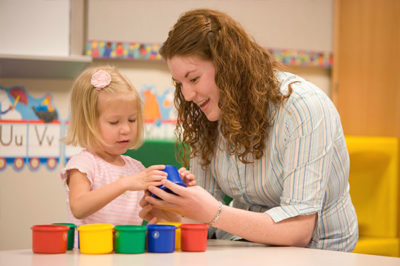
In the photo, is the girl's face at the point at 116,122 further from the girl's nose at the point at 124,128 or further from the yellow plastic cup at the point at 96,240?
the yellow plastic cup at the point at 96,240

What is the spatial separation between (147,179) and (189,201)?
135 millimetres

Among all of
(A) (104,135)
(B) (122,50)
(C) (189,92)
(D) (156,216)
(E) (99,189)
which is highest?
(B) (122,50)

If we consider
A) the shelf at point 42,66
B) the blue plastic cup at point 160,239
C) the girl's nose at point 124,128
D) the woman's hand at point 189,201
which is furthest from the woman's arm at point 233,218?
the shelf at point 42,66

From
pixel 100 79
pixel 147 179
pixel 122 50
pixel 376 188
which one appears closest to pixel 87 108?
pixel 100 79

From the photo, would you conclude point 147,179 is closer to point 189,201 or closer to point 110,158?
point 189,201

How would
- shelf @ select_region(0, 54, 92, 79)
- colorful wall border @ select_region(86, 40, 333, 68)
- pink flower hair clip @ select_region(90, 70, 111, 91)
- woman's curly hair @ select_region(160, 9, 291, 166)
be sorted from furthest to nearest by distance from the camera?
colorful wall border @ select_region(86, 40, 333, 68), shelf @ select_region(0, 54, 92, 79), pink flower hair clip @ select_region(90, 70, 111, 91), woman's curly hair @ select_region(160, 9, 291, 166)

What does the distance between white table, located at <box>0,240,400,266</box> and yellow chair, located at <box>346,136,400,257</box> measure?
58.2 inches

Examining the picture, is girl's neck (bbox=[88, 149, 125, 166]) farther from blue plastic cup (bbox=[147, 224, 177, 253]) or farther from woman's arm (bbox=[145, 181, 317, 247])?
blue plastic cup (bbox=[147, 224, 177, 253])

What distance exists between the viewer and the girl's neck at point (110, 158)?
167 cm

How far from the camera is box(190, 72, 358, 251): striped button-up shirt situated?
4.46ft

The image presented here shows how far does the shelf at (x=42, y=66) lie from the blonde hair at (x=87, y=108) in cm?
72

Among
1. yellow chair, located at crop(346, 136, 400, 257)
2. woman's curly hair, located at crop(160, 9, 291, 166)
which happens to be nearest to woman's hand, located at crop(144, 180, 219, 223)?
woman's curly hair, located at crop(160, 9, 291, 166)

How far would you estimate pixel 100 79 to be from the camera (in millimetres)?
1672

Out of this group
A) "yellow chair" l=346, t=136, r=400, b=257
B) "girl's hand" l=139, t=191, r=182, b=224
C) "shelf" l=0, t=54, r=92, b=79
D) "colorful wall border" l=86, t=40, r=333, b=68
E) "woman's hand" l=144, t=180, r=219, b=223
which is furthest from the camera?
"colorful wall border" l=86, t=40, r=333, b=68
